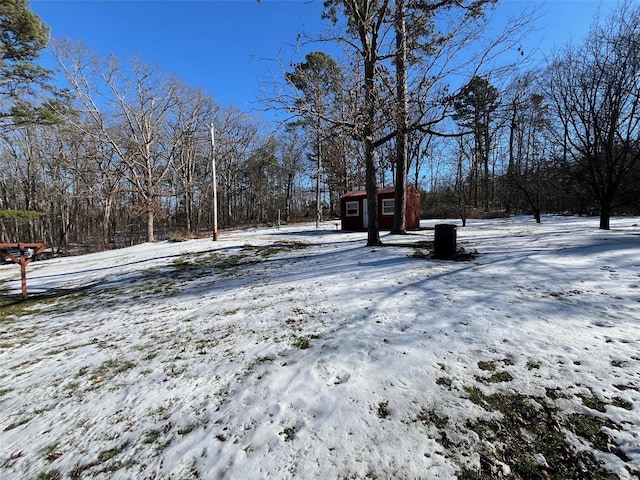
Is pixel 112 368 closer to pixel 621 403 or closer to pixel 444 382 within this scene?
pixel 444 382

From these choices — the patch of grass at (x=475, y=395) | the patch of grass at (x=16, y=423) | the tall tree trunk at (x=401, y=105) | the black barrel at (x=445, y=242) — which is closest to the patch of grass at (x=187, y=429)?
the patch of grass at (x=16, y=423)

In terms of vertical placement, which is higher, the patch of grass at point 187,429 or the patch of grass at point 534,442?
the patch of grass at point 534,442

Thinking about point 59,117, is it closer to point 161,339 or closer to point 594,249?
point 161,339

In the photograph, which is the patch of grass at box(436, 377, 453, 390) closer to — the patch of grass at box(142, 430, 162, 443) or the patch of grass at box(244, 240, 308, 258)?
the patch of grass at box(142, 430, 162, 443)

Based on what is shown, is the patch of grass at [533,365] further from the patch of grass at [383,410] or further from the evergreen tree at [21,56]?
the evergreen tree at [21,56]

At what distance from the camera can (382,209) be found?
15422mm

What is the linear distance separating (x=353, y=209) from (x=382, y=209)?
1.80 m

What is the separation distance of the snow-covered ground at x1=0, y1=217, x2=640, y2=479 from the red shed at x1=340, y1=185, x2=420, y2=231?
9.57 metres

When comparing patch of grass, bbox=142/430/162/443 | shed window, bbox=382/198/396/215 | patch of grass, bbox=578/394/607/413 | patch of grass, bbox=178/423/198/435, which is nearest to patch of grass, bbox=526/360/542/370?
patch of grass, bbox=578/394/607/413

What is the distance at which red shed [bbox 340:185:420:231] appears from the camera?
48.1 feet

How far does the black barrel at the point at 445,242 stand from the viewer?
6.47 meters

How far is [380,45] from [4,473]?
897 centimetres

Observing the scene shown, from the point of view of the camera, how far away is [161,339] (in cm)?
369

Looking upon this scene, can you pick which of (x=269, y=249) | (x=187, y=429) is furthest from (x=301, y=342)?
(x=269, y=249)
